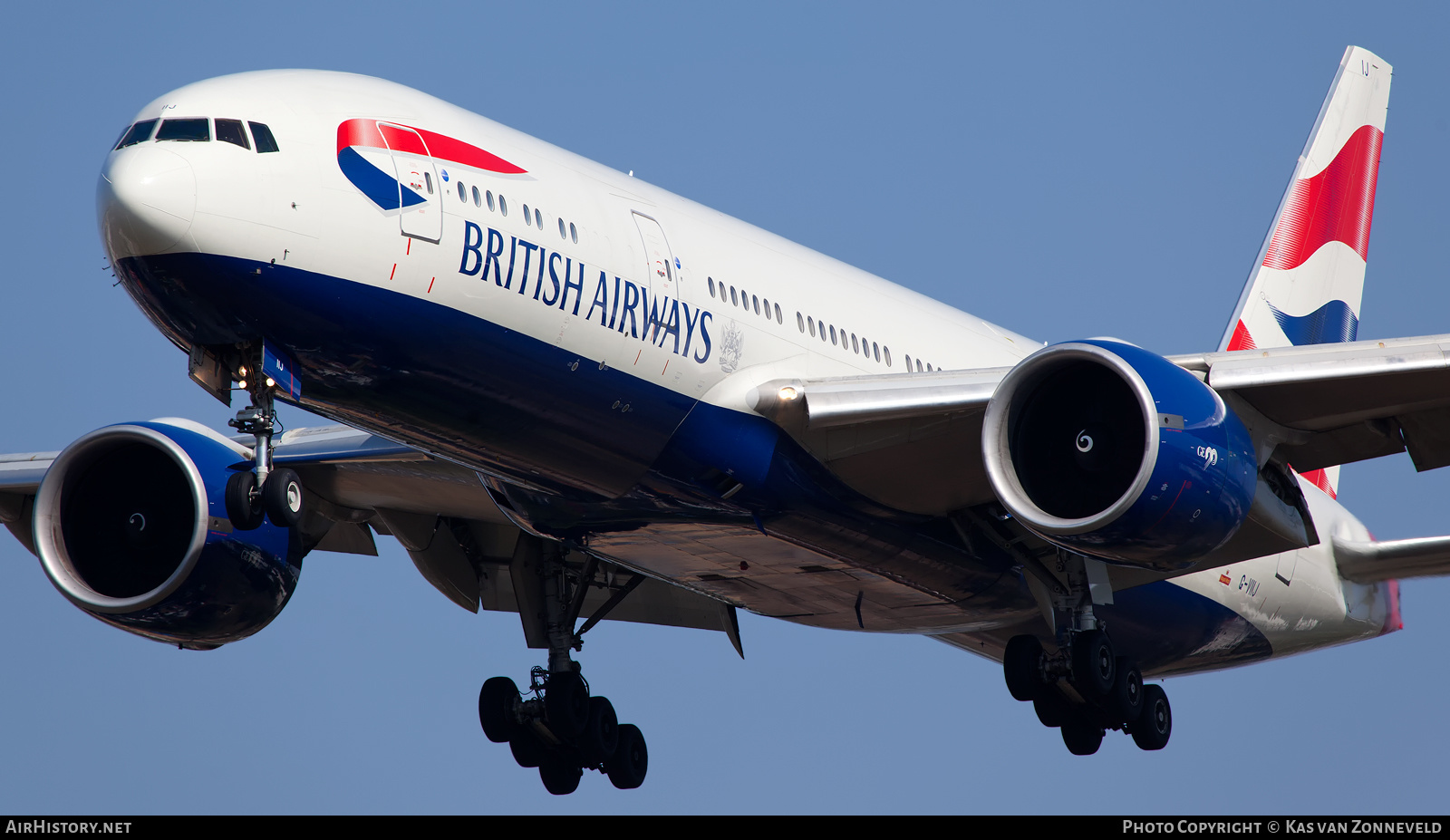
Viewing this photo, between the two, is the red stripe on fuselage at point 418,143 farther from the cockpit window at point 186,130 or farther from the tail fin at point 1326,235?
the tail fin at point 1326,235

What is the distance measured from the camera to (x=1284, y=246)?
31.3m

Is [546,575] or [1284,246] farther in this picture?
[1284,246]

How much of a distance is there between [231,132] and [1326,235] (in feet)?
71.3

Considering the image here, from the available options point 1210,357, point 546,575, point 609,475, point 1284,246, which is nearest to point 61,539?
point 546,575

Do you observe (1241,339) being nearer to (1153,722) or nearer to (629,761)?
(1153,722)

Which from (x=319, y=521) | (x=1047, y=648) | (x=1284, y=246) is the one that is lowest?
(x=1047, y=648)

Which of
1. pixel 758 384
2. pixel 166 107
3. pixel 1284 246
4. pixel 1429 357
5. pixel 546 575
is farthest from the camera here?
pixel 1284 246

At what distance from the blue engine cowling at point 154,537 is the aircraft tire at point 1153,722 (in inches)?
461

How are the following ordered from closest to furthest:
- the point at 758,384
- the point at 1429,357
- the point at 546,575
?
the point at 1429,357 < the point at 758,384 < the point at 546,575

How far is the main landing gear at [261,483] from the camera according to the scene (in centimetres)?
1633

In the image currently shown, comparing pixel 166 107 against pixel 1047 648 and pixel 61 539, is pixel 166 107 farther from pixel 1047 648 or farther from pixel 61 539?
pixel 1047 648

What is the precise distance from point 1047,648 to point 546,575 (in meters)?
7.19

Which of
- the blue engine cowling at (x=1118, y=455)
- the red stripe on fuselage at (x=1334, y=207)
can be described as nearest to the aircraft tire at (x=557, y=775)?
the blue engine cowling at (x=1118, y=455)

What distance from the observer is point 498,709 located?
24469 mm
